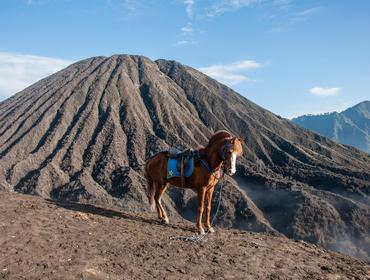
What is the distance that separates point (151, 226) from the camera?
402 inches

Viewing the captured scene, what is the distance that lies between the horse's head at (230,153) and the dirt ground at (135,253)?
1.60 metres

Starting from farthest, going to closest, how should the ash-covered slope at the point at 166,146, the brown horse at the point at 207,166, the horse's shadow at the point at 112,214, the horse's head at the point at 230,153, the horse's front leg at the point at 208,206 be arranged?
the ash-covered slope at the point at 166,146, the horse's shadow at the point at 112,214, the horse's front leg at the point at 208,206, the brown horse at the point at 207,166, the horse's head at the point at 230,153

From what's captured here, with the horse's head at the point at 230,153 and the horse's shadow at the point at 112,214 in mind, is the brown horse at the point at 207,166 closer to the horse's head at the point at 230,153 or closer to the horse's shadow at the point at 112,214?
the horse's head at the point at 230,153

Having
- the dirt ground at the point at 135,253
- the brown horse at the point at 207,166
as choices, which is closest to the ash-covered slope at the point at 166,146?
the brown horse at the point at 207,166

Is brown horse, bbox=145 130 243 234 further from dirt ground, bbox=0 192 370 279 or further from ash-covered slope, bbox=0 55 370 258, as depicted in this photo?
ash-covered slope, bbox=0 55 370 258

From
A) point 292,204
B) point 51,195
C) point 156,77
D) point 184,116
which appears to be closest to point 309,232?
point 292,204

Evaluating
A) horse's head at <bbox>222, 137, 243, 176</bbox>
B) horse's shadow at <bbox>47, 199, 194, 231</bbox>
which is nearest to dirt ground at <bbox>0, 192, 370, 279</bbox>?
horse's shadow at <bbox>47, 199, 194, 231</bbox>

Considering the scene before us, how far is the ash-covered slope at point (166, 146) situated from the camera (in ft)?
121

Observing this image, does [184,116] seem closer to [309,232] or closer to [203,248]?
[309,232]

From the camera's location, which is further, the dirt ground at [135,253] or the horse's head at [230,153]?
the horse's head at [230,153]

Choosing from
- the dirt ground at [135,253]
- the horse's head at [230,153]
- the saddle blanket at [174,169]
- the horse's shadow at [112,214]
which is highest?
the horse's head at [230,153]

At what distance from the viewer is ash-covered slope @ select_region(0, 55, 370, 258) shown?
121 ft

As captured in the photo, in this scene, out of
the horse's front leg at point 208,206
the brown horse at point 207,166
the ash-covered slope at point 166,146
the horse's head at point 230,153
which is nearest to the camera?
the horse's head at point 230,153

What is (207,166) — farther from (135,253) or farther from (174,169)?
(135,253)
